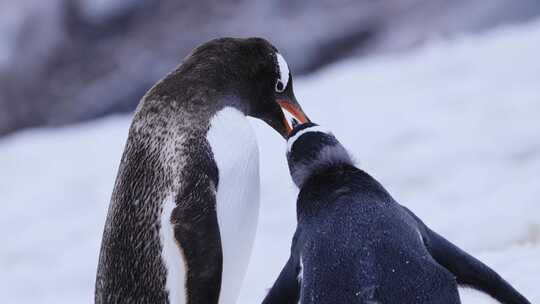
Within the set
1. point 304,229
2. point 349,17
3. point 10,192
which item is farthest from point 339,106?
point 304,229

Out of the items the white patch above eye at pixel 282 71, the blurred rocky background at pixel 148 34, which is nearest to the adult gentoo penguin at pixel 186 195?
the white patch above eye at pixel 282 71

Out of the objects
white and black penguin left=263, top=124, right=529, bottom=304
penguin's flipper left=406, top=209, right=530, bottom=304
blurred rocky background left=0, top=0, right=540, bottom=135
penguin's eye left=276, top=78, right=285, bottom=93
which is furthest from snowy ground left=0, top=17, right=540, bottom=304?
penguin's eye left=276, top=78, right=285, bottom=93

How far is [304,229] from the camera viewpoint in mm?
2404

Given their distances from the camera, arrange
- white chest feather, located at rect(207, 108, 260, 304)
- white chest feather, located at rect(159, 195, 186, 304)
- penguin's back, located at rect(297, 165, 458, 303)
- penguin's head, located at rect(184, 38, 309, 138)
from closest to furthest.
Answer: penguin's back, located at rect(297, 165, 458, 303) < white chest feather, located at rect(159, 195, 186, 304) < white chest feather, located at rect(207, 108, 260, 304) < penguin's head, located at rect(184, 38, 309, 138)

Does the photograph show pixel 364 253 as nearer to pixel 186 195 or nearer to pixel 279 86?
pixel 186 195

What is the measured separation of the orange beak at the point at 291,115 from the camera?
3322mm

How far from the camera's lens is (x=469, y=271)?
2.46 meters

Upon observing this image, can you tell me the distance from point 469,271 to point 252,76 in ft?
3.35

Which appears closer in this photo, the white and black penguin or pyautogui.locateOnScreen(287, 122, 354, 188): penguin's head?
the white and black penguin

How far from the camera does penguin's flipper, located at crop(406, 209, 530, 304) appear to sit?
8.03ft

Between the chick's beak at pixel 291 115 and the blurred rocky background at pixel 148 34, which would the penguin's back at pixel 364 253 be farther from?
the blurred rocky background at pixel 148 34

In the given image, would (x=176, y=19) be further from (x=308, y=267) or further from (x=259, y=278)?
(x=308, y=267)

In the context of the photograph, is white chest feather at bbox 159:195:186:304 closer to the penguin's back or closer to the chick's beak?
the penguin's back

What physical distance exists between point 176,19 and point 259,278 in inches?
192
